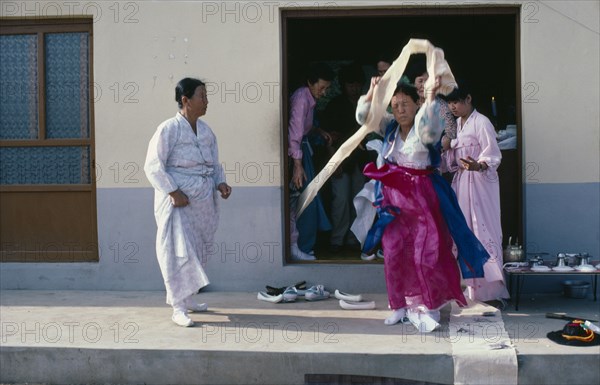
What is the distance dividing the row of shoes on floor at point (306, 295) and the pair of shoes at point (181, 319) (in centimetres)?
100

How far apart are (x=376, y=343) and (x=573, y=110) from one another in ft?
9.52

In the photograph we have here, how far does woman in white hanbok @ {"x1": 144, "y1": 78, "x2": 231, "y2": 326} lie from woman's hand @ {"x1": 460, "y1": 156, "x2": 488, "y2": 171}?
6.04 ft

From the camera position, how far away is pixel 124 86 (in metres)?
7.77

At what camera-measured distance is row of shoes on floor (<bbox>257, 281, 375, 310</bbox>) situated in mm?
7121

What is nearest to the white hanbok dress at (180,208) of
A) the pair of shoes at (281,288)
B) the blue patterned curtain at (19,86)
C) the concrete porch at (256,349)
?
the concrete porch at (256,349)

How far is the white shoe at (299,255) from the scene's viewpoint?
8.00m

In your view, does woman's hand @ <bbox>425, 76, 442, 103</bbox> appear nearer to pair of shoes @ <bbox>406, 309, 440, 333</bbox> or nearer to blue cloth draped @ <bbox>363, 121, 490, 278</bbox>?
blue cloth draped @ <bbox>363, 121, 490, 278</bbox>

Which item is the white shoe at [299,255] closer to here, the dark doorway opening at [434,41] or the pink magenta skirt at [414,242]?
the pink magenta skirt at [414,242]

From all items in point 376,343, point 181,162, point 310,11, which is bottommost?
point 376,343

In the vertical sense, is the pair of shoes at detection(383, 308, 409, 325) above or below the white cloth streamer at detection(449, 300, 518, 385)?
above

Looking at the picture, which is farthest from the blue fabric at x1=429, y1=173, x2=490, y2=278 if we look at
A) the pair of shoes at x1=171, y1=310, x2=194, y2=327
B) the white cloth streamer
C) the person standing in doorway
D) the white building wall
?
the pair of shoes at x1=171, y1=310, x2=194, y2=327

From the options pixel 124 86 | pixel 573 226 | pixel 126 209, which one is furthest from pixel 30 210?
pixel 573 226

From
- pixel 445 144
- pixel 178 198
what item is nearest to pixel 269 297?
pixel 178 198

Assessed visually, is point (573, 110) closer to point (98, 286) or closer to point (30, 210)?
point (98, 286)
